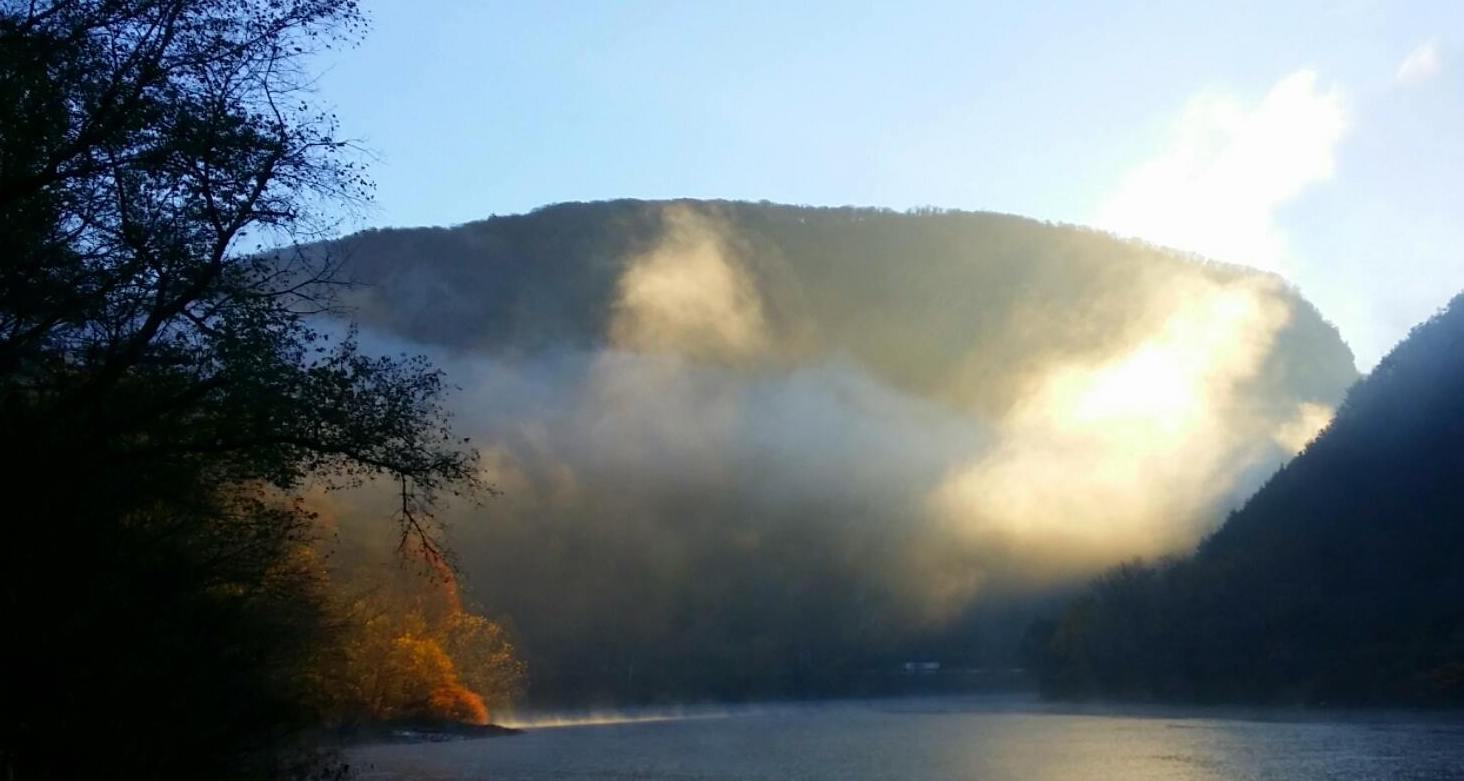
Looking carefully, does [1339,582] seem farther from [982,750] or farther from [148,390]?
[148,390]

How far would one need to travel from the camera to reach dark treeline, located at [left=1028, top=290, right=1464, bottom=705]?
116875mm

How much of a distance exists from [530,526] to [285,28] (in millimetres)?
145710

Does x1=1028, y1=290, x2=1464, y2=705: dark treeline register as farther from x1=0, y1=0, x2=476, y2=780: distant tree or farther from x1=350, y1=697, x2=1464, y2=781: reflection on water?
x1=0, y1=0, x2=476, y2=780: distant tree

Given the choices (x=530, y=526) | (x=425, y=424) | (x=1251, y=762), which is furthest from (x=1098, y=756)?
(x=530, y=526)

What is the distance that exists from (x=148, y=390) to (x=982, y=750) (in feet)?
224

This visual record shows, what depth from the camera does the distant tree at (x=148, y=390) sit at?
13.9 metres

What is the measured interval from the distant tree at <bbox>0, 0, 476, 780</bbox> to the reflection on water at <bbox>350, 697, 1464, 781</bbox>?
4020cm

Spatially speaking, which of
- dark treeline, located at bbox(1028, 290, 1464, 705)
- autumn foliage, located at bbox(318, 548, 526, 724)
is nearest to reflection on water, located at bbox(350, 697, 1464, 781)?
autumn foliage, located at bbox(318, 548, 526, 724)

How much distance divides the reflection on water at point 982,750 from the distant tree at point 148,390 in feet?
132

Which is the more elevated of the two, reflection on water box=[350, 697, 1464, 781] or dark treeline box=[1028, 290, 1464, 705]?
dark treeline box=[1028, 290, 1464, 705]

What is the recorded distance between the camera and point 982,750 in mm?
77812

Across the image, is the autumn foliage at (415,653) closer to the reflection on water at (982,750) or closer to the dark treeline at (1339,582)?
the reflection on water at (982,750)

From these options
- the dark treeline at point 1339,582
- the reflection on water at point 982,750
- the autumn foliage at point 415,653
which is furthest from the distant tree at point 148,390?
the dark treeline at point 1339,582

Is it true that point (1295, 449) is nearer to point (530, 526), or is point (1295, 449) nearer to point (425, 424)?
point (530, 526)
